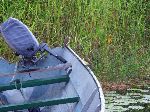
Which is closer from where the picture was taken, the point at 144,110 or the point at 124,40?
the point at 144,110

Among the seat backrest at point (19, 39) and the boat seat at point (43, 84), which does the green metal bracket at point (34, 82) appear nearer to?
the boat seat at point (43, 84)

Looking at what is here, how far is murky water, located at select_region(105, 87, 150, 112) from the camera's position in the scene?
660cm

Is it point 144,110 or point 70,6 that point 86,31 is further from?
point 144,110

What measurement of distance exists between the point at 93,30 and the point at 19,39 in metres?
2.53

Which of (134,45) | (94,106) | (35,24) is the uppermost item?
(94,106)

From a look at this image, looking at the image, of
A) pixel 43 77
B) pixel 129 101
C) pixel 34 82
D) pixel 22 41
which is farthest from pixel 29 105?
pixel 129 101

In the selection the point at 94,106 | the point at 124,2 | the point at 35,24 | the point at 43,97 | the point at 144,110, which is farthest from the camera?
the point at 124,2

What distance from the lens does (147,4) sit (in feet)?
30.9

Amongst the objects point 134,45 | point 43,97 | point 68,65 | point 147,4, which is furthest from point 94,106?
point 147,4

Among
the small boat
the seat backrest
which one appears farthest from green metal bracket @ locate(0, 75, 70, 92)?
→ the seat backrest

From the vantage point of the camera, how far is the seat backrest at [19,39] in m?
6.09

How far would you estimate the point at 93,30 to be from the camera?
27.9 ft

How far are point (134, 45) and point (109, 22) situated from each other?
0.58 metres

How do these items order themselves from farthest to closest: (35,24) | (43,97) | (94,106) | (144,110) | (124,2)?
1. (124,2)
2. (35,24)
3. (144,110)
4. (43,97)
5. (94,106)
